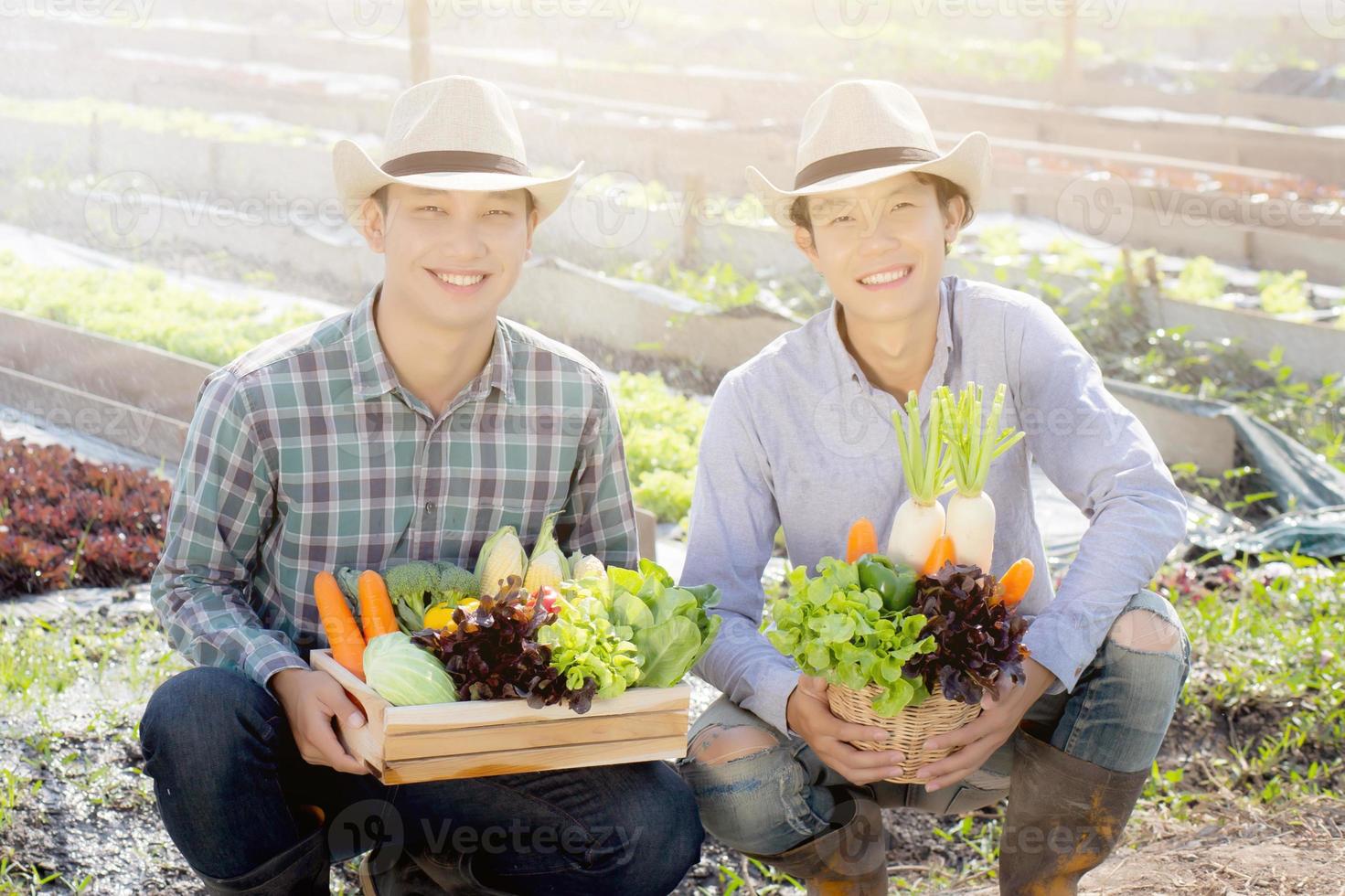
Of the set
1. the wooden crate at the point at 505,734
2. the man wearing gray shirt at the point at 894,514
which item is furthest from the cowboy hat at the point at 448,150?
the wooden crate at the point at 505,734

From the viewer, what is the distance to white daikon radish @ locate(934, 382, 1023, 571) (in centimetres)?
264

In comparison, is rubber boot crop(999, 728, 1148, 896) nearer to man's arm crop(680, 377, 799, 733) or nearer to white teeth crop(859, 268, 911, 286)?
man's arm crop(680, 377, 799, 733)

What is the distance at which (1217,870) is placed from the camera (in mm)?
3148

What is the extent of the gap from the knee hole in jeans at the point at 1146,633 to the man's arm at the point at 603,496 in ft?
3.57

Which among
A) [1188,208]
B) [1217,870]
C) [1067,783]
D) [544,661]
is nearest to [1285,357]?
[1188,208]

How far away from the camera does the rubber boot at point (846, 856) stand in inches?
105

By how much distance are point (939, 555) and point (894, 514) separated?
0.44 m

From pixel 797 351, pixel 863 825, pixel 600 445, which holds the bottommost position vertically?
pixel 863 825

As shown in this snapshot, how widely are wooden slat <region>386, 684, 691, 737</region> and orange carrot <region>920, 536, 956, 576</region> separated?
1.74ft

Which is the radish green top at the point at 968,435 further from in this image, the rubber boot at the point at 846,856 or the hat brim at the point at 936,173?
the rubber boot at the point at 846,856

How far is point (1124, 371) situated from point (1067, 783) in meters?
6.07

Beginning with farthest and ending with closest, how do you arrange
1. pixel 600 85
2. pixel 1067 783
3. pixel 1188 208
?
pixel 600 85
pixel 1188 208
pixel 1067 783

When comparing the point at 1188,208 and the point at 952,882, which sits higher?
the point at 1188,208

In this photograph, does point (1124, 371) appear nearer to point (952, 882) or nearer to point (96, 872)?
point (952, 882)
